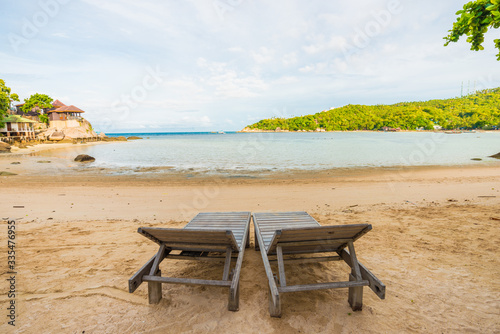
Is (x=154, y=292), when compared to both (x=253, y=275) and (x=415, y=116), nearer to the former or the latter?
(x=253, y=275)

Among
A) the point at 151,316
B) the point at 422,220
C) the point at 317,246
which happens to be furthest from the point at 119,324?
the point at 422,220

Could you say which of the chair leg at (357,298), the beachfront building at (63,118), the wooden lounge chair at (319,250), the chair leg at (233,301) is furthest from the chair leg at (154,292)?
the beachfront building at (63,118)

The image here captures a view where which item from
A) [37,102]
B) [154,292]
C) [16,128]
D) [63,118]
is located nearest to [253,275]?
[154,292]

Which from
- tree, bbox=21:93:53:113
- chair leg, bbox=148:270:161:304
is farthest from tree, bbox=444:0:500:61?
tree, bbox=21:93:53:113

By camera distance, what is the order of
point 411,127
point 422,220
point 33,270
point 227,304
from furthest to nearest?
point 411,127 → point 422,220 → point 33,270 → point 227,304

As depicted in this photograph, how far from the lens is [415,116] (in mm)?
126125

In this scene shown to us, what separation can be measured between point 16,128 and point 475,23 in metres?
72.3

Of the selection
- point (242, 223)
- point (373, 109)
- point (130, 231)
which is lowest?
point (130, 231)

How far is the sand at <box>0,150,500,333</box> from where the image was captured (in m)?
2.92

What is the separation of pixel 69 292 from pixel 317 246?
3.60 meters

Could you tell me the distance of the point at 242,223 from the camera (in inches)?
182

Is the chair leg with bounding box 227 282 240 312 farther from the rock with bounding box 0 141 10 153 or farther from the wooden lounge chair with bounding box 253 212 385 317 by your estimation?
the rock with bounding box 0 141 10 153

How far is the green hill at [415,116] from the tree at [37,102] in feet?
416

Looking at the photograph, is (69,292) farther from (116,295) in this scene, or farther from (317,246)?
(317,246)
